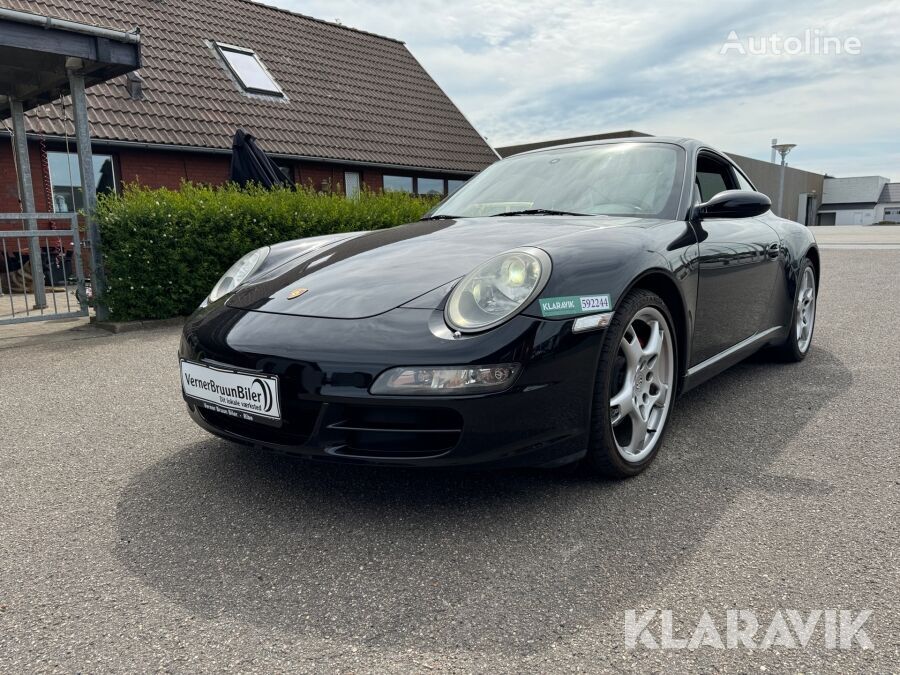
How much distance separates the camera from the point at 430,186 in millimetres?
15930

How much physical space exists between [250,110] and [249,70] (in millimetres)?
1385

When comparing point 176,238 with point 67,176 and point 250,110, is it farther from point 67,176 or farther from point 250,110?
point 250,110

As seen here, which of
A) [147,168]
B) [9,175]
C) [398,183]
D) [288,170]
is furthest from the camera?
[398,183]

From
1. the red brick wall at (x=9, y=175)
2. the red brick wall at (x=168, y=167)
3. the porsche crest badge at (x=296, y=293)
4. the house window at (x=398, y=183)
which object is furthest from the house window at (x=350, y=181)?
the porsche crest badge at (x=296, y=293)

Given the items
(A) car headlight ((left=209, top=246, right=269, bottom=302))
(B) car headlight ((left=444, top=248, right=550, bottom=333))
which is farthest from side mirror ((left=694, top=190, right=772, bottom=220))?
(A) car headlight ((left=209, top=246, right=269, bottom=302))

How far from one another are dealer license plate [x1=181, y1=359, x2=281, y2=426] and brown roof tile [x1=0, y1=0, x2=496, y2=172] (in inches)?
380

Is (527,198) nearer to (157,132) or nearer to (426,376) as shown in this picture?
(426,376)

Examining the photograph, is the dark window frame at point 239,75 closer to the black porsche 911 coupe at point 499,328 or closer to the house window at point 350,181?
the house window at point 350,181

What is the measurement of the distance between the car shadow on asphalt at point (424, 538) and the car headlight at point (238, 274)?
622 mm

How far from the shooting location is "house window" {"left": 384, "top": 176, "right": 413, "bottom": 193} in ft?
49.5

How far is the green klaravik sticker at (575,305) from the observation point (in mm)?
1953

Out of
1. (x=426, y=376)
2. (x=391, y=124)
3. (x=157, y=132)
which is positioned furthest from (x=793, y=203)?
(x=426, y=376)

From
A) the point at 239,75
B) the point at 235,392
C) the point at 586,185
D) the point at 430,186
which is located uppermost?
the point at 239,75

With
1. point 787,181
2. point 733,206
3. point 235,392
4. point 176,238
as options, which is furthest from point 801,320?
point 787,181
